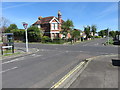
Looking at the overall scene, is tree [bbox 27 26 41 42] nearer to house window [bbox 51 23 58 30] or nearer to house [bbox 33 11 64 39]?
house [bbox 33 11 64 39]

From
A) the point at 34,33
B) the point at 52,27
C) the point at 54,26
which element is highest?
the point at 54,26

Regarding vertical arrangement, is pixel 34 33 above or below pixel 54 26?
below

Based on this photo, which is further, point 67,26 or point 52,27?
point 52,27

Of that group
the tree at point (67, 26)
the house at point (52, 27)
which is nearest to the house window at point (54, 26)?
the house at point (52, 27)

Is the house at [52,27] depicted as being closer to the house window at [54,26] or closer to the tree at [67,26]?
the house window at [54,26]

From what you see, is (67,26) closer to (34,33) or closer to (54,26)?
(54,26)

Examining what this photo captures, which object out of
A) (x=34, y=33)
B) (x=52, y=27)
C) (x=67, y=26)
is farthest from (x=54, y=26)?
(x=34, y=33)

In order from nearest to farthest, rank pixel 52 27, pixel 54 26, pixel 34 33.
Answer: pixel 34 33, pixel 52 27, pixel 54 26

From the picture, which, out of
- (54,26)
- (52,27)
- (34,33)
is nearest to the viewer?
(34,33)

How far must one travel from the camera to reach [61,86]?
5.37m

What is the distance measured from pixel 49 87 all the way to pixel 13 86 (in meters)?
1.80

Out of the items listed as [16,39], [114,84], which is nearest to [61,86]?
[114,84]

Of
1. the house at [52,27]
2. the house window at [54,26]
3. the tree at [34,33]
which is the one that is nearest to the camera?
the tree at [34,33]

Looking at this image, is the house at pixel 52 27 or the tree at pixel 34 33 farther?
the house at pixel 52 27
